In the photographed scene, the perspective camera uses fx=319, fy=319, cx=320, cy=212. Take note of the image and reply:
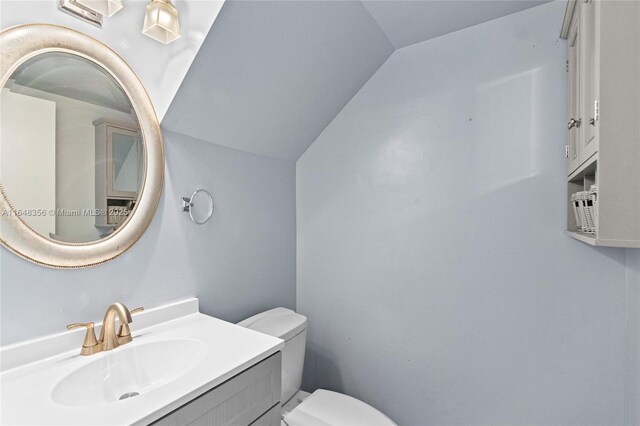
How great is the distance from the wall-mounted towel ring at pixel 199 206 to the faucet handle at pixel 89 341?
54cm

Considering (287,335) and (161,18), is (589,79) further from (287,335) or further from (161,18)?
(287,335)

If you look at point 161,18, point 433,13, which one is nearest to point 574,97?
point 433,13

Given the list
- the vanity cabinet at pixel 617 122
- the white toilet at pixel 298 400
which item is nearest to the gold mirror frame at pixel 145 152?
the white toilet at pixel 298 400

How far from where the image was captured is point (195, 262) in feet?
4.67

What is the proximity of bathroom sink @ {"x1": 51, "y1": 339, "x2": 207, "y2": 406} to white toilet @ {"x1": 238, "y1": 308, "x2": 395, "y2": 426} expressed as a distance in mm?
460

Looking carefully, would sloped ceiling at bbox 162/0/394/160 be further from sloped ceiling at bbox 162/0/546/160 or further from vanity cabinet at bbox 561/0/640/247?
vanity cabinet at bbox 561/0/640/247

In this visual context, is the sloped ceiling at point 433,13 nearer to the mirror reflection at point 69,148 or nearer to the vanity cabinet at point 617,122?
the vanity cabinet at point 617,122

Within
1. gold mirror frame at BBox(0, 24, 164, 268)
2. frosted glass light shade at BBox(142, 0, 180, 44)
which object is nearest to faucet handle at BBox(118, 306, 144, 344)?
gold mirror frame at BBox(0, 24, 164, 268)

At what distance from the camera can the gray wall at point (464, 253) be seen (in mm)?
1411

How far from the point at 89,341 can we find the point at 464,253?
1.60 m

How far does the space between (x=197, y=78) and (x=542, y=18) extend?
61.0 inches

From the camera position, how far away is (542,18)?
1.45m

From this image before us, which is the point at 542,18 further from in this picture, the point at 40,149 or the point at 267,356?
the point at 40,149

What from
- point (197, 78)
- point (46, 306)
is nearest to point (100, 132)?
point (197, 78)
